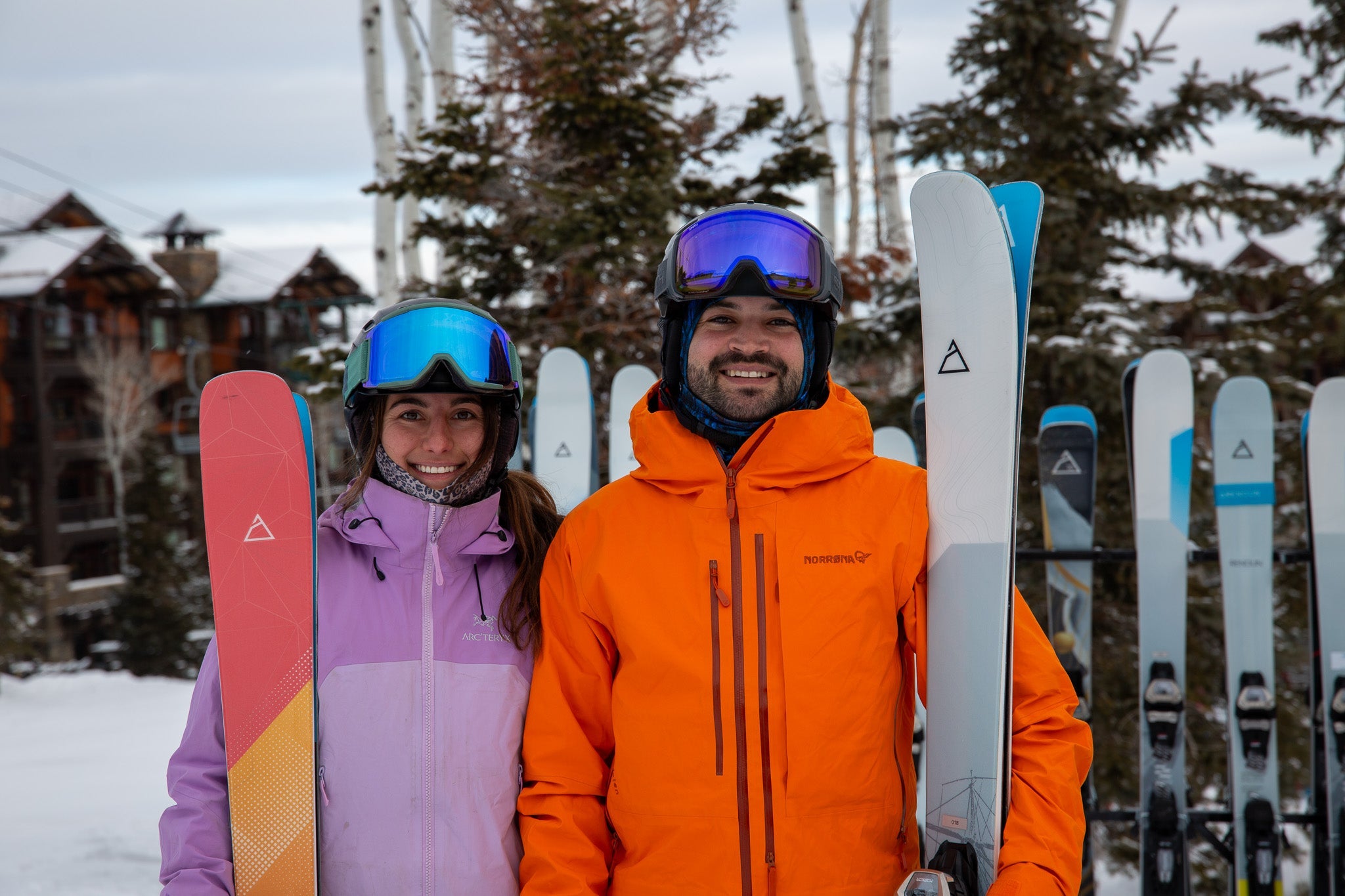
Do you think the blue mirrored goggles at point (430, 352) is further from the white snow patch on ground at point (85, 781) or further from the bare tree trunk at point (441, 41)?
the bare tree trunk at point (441, 41)

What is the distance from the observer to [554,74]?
18.9 feet

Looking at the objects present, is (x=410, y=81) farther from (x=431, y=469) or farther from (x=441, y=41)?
(x=431, y=469)

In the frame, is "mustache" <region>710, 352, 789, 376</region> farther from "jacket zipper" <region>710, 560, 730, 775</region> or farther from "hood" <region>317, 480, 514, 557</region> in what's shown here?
"hood" <region>317, 480, 514, 557</region>

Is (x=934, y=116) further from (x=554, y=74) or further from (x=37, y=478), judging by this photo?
(x=37, y=478)

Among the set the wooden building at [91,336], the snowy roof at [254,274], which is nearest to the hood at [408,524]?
the wooden building at [91,336]

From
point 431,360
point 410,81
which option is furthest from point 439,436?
point 410,81

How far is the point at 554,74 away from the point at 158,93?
25185 millimetres

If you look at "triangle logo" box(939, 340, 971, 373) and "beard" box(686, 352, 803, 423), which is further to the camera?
"triangle logo" box(939, 340, 971, 373)

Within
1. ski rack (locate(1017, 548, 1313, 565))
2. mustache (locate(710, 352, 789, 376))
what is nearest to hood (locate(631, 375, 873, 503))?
mustache (locate(710, 352, 789, 376))

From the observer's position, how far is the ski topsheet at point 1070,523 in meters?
3.56

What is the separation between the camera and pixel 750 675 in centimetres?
149

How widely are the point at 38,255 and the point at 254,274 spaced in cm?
446

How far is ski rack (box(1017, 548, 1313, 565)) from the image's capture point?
3.24 m

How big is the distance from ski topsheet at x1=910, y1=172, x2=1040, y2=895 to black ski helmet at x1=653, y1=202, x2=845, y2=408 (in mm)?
206
